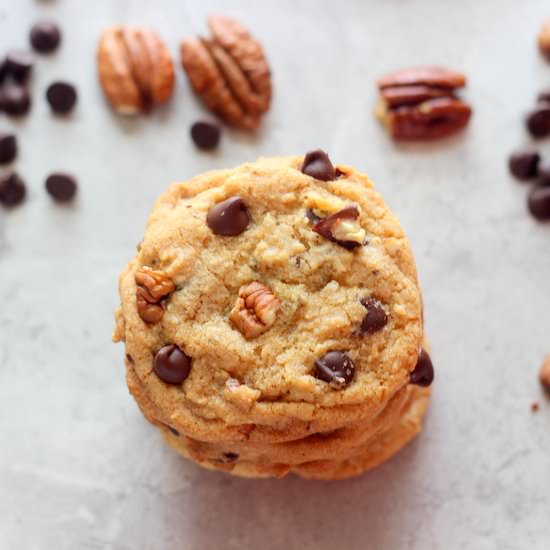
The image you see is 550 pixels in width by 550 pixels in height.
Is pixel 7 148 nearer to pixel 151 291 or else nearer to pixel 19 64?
pixel 19 64

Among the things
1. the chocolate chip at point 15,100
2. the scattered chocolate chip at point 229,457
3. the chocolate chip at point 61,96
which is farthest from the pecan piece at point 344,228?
the chocolate chip at point 15,100

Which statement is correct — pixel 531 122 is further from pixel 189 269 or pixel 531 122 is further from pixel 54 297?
pixel 54 297

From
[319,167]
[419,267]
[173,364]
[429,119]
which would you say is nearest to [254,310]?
[173,364]

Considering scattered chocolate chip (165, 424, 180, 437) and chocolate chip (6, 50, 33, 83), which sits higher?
chocolate chip (6, 50, 33, 83)

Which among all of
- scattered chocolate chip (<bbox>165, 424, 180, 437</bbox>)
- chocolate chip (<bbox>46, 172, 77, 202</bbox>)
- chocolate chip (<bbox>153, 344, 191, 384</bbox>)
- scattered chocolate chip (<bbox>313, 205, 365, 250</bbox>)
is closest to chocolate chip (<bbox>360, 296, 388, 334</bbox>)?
scattered chocolate chip (<bbox>313, 205, 365, 250</bbox>)

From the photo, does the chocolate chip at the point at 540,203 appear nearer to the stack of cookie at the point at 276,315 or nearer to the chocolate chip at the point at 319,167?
the stack of cookie at the point at 276,315

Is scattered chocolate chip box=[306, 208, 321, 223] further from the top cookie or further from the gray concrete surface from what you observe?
the gray concrete surface

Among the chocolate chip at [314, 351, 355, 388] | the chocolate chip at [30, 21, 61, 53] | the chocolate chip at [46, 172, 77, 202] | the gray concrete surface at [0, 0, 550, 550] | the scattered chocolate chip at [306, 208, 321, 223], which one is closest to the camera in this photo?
the chocolate chip at [314, 351, 355, 388]
